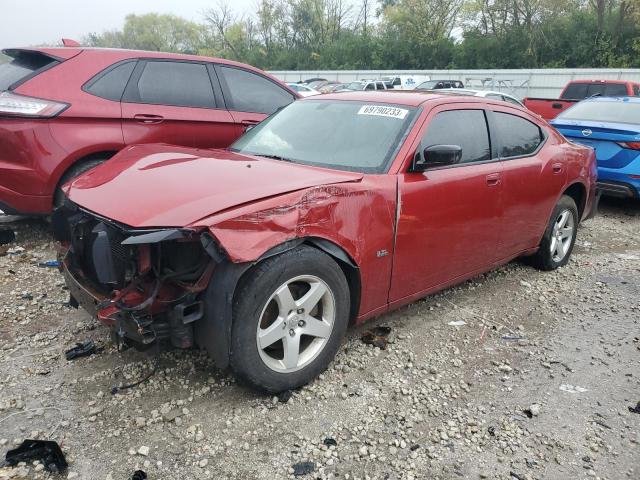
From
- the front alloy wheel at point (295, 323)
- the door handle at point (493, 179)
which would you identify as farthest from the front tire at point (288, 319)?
the door handle at point (493, 179)

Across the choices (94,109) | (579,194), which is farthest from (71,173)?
(579,194)

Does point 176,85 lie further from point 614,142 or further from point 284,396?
point 614,142

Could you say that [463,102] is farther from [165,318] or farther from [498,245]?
[165,318]

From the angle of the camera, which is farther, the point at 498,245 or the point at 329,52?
the point at 329,52

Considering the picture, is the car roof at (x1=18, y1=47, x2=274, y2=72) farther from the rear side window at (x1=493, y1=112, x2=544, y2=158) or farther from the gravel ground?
the rear side window at (x1=493, y1=112, x2=544, y2=158)

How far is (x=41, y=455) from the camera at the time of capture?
2.35 m

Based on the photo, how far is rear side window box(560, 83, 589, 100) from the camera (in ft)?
48.5

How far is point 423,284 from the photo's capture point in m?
3.57

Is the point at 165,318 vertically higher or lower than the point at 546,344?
higher

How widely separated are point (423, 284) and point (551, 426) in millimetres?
1181

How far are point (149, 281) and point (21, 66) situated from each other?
3339 mm

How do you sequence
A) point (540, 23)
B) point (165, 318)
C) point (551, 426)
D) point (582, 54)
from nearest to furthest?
point (165, 318) < point (551, 426) < point (582, 54) < point (540, 23)

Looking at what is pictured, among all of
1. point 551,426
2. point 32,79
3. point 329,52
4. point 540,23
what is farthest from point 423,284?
point 329,52

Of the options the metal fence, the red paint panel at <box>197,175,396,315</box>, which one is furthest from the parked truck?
the metal fence
